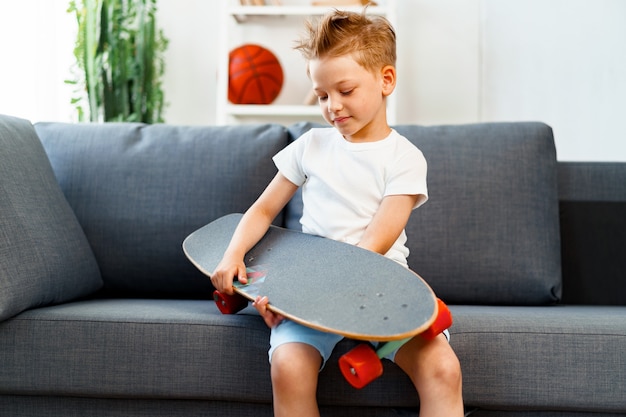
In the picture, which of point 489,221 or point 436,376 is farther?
point 489,221

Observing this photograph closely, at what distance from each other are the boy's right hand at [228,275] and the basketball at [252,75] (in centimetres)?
188

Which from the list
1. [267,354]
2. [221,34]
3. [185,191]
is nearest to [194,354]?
[267,354]

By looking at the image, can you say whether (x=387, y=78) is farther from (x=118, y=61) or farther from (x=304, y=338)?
(x=118, y=61)

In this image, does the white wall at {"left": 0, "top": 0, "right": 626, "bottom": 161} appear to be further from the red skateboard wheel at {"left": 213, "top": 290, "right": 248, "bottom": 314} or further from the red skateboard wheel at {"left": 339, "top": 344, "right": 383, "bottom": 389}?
the red skateboard wheel at {"left": 339, "top": 344, "right": 383, "bottom": 389}

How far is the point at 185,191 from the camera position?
6.44ft

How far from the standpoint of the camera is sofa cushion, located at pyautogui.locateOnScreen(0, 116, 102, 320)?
1529 mm

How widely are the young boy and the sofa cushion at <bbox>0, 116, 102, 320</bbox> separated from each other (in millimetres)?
417

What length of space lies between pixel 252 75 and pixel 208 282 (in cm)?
151

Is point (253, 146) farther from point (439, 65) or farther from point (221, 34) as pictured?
point (439, 65)

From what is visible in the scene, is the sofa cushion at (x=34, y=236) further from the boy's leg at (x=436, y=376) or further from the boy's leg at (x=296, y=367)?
the boy's leg at (x=436, y=376)

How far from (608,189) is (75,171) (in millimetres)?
1473

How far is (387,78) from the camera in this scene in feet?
4.99

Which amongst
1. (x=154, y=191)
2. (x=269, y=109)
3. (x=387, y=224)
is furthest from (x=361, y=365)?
(x=269, y=109)

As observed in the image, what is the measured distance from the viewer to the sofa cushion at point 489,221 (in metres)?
1.88
